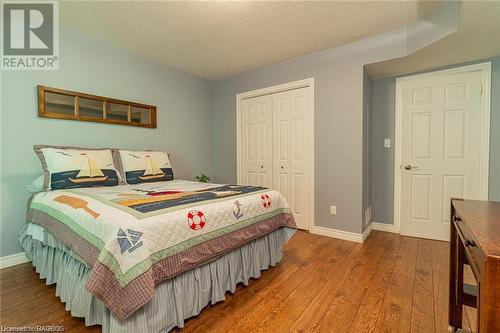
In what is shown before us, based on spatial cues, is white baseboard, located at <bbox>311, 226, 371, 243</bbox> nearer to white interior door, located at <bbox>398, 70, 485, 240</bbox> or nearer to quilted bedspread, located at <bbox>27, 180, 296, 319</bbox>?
white interior door, located at <bbox>398, 70, 485, 240</bbox>

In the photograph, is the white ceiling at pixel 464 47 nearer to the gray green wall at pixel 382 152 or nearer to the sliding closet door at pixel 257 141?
the gray green wall at pixel 382 152

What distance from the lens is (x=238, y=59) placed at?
323 centimetres

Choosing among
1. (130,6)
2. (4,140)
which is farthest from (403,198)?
(4,140)

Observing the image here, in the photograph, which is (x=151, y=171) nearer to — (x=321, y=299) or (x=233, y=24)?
(x=233, y=24)

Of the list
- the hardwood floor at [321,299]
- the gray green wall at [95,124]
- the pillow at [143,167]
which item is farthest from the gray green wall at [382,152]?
the pillow at [143,167]

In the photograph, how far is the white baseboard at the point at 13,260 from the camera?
2119 millimetres

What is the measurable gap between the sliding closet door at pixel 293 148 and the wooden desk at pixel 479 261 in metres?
1.89

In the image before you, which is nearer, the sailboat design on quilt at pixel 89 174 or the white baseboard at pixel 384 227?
the sailboat design on quilt at pixel 89 174

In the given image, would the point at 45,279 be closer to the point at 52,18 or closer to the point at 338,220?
the point at 52,18

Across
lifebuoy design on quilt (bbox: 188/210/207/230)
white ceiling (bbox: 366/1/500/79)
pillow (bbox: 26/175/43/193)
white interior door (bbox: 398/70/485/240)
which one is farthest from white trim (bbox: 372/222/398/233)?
pillow (bbox: 26/175/43/193)

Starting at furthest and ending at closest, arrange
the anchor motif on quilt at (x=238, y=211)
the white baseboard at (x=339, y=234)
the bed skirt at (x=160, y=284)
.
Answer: the white baseboard at (x=339, y=234) → the anchor motif on quilt at (x=238, y=211) → the bed skirt at (x=160, y=284)

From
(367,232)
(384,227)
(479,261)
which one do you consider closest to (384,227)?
(384,227)

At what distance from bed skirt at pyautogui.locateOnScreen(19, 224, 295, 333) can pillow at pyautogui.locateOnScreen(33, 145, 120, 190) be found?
0.41 m

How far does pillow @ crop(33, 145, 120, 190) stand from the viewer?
2018 mm
